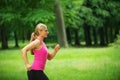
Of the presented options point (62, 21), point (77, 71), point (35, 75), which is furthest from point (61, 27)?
point (35, 75)

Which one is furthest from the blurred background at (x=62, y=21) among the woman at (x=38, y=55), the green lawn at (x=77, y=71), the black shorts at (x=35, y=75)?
the black shorts at (x=35, y=75)

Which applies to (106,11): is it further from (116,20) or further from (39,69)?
(39,69)

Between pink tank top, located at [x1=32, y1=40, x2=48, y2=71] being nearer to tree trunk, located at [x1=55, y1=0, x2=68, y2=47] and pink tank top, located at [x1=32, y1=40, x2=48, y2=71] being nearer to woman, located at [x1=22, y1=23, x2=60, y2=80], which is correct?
woman, located at [x1=22, y1=23, x2=60, y2=80]

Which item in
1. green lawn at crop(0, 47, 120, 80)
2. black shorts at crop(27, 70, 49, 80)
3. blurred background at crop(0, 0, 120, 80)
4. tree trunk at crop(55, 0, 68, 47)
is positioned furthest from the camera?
tree trunk at crop(55, 0, 68, 47)

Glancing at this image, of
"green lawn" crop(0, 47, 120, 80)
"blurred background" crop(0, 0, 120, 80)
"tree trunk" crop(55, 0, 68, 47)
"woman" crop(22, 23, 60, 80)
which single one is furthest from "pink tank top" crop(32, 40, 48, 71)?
"tree trunk" crop(55, 0, 68, 47)

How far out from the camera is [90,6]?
45.9 m

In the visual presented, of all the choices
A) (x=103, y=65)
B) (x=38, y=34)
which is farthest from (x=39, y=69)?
(x=103, y=65)

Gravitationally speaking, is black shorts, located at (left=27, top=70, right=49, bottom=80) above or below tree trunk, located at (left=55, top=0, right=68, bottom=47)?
above

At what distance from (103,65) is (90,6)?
2954cm

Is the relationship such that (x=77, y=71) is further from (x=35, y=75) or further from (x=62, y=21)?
(x=62, y=21)

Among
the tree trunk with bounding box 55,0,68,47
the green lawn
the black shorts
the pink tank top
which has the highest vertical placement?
the pink tank top

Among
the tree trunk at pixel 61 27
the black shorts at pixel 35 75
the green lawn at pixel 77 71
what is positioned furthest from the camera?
the tree trunk at pixel 61 27

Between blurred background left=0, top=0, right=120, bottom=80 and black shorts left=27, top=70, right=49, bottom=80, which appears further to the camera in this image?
blurred background left=0, top=0, right=120, bottom=80

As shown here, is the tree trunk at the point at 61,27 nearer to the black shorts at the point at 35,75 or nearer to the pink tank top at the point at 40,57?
the pink tank top at the point at 40,57
